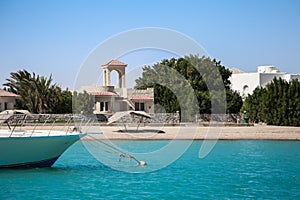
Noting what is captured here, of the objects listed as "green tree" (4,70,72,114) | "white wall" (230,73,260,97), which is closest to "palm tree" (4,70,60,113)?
"green tree" (4,70,72,114)

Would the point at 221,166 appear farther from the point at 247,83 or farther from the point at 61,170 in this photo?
the point at 247,83

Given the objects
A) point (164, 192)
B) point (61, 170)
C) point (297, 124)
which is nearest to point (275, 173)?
point (164, 192)

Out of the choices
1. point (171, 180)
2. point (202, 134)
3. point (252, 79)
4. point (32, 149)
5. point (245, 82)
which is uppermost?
point (252, 79)

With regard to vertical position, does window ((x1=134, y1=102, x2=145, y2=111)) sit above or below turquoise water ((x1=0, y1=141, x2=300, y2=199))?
above

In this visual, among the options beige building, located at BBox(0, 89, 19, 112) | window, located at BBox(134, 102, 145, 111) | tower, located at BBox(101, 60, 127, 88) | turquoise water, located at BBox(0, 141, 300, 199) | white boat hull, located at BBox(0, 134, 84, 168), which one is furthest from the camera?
tower, located at BBox(101, 60, 127, 88)

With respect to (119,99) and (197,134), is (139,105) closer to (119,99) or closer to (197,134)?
(119,99)

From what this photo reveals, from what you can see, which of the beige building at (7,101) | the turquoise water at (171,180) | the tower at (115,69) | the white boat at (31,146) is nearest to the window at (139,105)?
the tower at (115,69)

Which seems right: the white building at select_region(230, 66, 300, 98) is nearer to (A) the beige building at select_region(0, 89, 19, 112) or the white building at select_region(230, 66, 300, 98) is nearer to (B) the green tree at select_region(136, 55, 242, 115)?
(B) the green tree at select_region(136, 55, 242, 115)

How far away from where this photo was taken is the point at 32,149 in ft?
60.9

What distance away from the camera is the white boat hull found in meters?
18.1

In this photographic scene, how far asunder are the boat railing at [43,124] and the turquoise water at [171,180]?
148cm

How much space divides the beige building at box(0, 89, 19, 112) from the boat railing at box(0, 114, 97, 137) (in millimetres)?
9025

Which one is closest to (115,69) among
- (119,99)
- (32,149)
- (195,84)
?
(119,99)

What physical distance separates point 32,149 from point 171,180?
5080 mm
